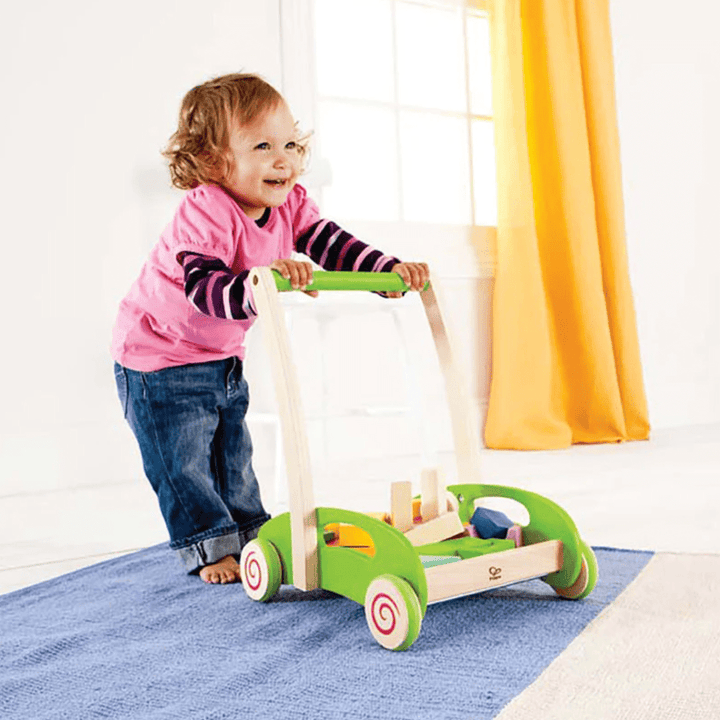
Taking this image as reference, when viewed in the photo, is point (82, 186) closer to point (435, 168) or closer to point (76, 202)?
point (76, 202)

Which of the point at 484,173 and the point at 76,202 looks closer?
the point at 76,202

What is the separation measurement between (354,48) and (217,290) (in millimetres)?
1722

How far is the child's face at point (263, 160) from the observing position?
4.04 ft

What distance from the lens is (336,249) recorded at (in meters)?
1.33

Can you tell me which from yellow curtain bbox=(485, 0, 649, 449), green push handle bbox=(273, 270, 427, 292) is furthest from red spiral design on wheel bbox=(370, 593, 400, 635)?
yellow curtain bbox=(485, 0, 649, 449)

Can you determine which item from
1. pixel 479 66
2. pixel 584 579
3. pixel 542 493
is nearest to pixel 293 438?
pixel 584 579

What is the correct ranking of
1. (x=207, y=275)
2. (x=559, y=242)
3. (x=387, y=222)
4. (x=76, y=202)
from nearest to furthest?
(x=207, y=275)
(x=76, y=202)
(x=387, y=222)
(x=559, y=242)

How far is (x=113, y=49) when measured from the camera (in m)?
2.18

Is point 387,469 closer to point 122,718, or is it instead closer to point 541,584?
point 541,584

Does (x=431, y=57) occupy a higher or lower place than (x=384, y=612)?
higher

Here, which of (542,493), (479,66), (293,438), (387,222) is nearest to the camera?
(293,438)

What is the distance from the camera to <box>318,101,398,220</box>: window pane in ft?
8.55

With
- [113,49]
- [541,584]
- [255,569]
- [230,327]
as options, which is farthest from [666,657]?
[113,49]

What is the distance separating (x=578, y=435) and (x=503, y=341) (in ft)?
1.17
